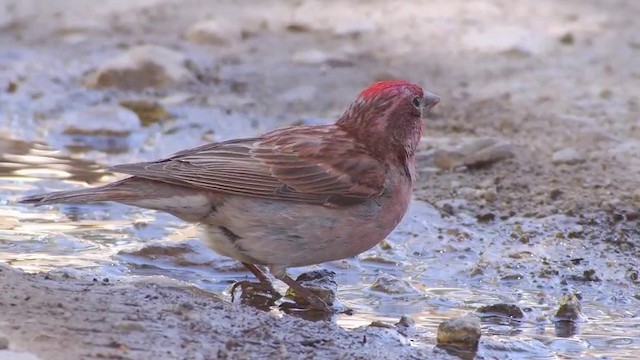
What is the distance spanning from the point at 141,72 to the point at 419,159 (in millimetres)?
2952

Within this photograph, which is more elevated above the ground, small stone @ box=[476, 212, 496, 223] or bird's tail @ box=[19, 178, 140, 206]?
small stone @ box=[476, 212, 496, 223]

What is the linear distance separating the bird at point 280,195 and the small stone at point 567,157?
210 centimetres

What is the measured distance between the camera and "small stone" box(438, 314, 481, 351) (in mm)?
5336

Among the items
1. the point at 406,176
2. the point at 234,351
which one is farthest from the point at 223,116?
the point at 234,351

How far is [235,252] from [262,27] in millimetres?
6175

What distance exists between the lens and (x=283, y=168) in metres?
6.28

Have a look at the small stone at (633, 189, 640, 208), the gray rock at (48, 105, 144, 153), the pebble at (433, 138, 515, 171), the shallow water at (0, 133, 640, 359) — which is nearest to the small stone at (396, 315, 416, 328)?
the shallow water at (0, 133, 640, 359)

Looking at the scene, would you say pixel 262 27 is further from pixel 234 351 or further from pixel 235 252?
pixel 234 351

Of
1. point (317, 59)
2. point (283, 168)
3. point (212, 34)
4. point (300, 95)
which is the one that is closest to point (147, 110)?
point (300, 95)

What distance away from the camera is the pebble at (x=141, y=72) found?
412 inches

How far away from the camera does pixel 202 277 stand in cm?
659

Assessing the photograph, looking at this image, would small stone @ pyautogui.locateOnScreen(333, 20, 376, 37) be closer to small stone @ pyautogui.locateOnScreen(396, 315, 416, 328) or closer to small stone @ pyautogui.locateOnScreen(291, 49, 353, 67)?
small stone @ pyautogui.locateOnScreen(291, 49, 353, 67)

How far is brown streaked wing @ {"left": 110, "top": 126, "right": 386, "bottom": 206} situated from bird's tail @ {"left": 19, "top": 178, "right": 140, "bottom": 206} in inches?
4.6

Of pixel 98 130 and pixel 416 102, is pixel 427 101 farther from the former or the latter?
pixel 98 130
